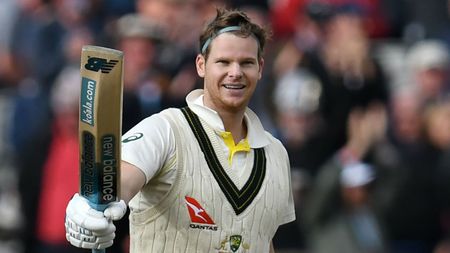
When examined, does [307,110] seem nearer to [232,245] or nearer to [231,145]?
[231,145]

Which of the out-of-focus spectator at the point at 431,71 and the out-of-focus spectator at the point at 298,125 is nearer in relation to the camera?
the out-of-focus spectator at the point at 298,125

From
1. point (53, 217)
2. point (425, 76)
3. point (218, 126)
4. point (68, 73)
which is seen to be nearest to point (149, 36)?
point (68, 73)

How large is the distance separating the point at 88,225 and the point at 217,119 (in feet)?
3.56

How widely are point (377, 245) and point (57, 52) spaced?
131 inches

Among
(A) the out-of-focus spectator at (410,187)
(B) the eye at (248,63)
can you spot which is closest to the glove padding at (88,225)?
(B) the eye at (248,63)

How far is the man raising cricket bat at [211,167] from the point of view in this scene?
230 inches

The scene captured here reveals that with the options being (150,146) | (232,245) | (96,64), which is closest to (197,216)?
(232,245)

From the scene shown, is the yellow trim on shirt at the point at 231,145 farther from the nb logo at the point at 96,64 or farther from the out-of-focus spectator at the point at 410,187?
the out-of-focus spectator at the point at 410,187

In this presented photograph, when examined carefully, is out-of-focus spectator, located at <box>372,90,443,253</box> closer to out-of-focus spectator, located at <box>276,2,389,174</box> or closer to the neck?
out-of-focus spectator, located at <box>276,2,389,174</box>

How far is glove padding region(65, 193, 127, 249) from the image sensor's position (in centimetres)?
526

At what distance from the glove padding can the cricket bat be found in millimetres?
46

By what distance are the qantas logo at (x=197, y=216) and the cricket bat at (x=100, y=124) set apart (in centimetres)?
52

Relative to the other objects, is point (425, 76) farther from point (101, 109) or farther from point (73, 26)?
point (101, 109)

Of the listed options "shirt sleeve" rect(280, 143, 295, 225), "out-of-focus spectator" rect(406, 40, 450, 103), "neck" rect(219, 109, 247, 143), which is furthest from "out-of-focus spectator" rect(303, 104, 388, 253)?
"neck" rect(219, 109, 247, 143)
